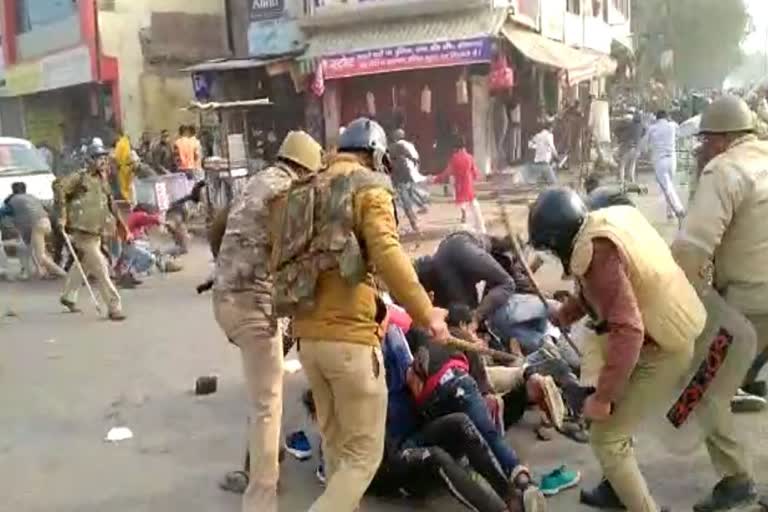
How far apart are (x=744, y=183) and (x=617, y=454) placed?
1242 millimetres

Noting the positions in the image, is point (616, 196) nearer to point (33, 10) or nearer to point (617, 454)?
point (617, 454)

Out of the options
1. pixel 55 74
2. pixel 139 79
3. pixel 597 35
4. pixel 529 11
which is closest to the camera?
pixel 529 11

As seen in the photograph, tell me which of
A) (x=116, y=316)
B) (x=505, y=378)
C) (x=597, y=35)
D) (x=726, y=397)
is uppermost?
(x=597, y=35)

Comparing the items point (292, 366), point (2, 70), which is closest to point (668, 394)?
point (292, 366)

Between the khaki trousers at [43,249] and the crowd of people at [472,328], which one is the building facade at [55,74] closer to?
the khaki trousers at [43,249]

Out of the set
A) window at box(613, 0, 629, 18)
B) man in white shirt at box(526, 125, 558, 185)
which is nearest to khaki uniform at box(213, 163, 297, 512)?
man in white shirt at box(526, 125, 558, 185)

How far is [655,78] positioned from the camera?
4578 centimetres

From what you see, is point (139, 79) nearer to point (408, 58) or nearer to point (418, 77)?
point (418, 77)

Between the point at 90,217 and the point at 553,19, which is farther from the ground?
the point at 553,19

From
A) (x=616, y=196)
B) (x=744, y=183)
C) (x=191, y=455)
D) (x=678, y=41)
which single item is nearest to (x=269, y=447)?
(x=191, y=455)

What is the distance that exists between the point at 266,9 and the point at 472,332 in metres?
20.1

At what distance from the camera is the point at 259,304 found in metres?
4.53

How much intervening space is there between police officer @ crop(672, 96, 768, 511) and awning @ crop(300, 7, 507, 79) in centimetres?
1598

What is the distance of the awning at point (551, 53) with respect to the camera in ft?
69.2
